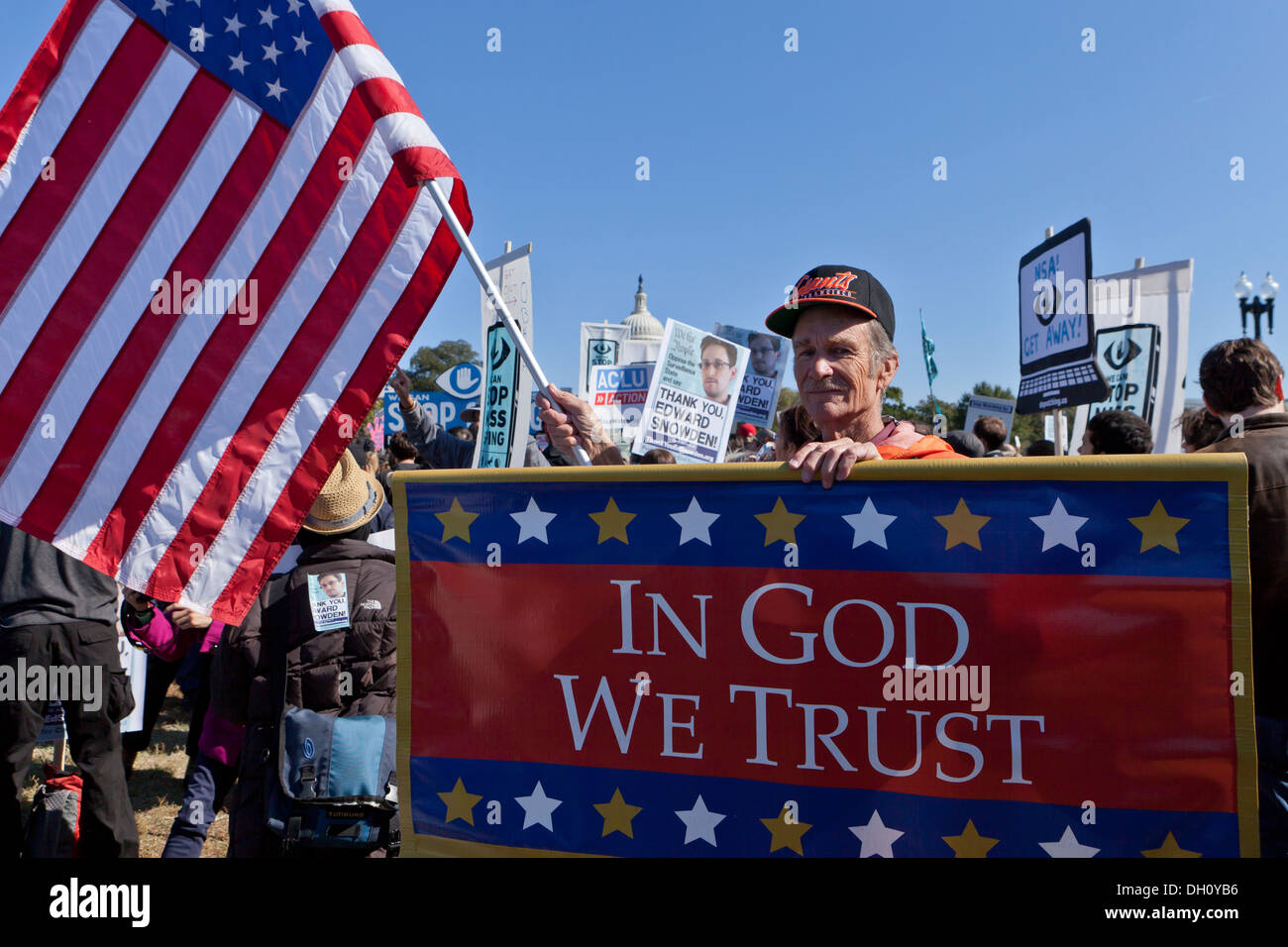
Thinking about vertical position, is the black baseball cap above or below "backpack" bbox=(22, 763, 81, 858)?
above

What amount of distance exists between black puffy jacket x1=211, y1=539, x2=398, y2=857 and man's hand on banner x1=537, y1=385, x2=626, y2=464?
848 millimetres

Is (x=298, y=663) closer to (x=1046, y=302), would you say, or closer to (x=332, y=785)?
(x=332, y=785)

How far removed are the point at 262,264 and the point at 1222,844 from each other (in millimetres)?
3162

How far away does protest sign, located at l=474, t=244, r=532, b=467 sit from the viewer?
573 centimetres

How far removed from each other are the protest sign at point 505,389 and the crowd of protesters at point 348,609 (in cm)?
208

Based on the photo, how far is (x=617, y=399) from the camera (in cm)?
1141

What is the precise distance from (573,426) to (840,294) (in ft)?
3.04

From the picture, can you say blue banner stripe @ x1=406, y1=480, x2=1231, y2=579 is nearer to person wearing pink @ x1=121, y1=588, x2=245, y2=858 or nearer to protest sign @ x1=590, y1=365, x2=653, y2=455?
person wearing pink @ x1=121, y1=588, x2=245, y2=858

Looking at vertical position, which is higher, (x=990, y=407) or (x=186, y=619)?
(x=990, y=407)

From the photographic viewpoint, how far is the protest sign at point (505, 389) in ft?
18.8

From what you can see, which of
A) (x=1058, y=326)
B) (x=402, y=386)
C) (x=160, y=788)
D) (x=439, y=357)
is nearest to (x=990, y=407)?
(x=1058, y=326)

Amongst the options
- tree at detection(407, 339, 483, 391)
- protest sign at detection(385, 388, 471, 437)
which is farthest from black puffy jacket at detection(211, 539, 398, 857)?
tree at detection(407, 339, 483, 391)

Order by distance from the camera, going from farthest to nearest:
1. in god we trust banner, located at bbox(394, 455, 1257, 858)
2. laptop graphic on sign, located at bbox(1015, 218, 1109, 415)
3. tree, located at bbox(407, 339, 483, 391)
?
tree, located at bbox(407, 339, 483, 391) < laptop graphic on sign, located at bbox(1015, 218, 1109, 415) < in god we trust banner, located at bbox(394, 455, 1257, 858)

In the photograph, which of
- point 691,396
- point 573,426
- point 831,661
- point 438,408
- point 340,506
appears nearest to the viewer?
point 831,661
